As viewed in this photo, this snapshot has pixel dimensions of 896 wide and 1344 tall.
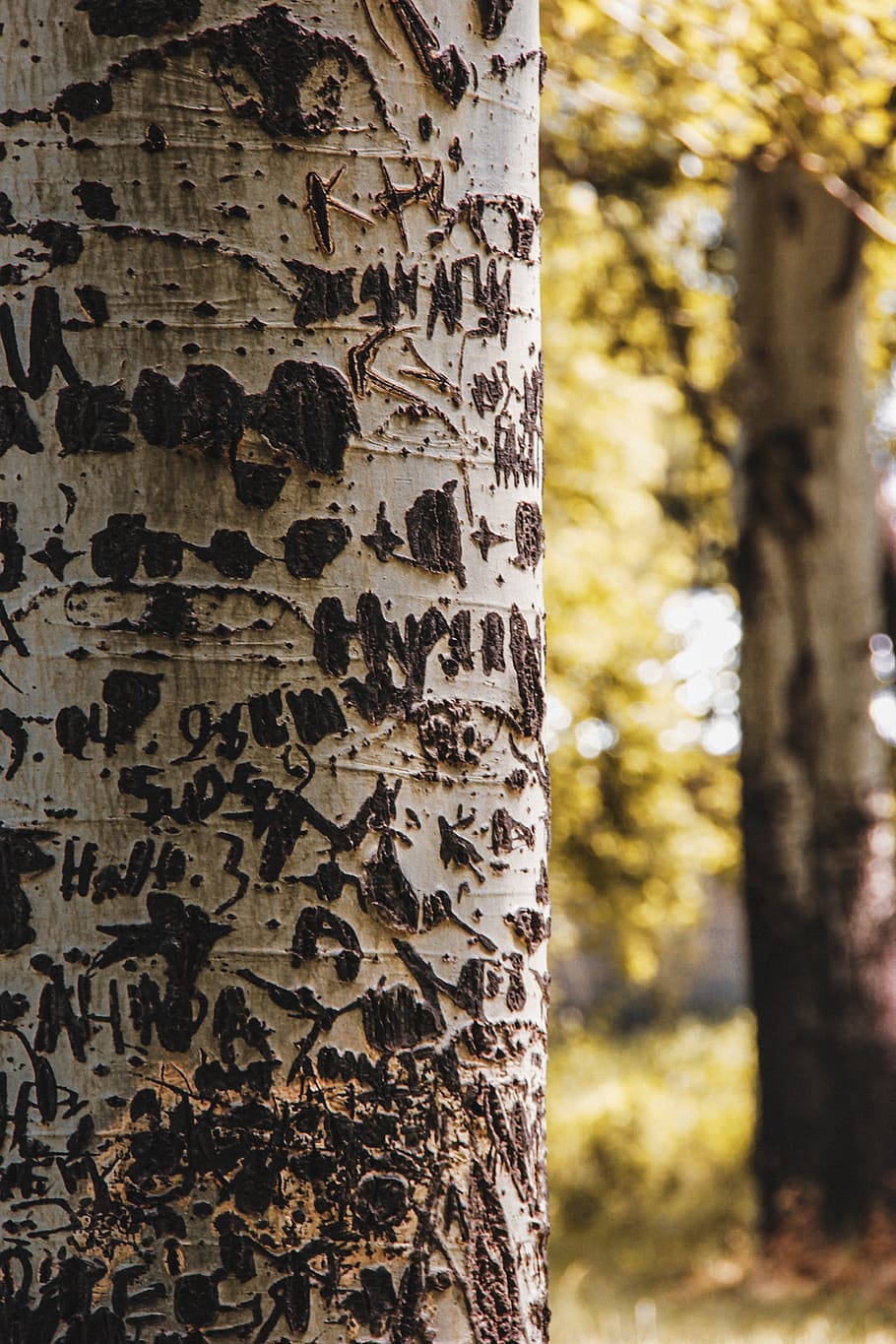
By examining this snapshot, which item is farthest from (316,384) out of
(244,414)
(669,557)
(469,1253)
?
(669,557)

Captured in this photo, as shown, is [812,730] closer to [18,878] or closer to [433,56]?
[433,56]

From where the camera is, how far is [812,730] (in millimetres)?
6750

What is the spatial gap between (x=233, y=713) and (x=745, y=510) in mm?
6229

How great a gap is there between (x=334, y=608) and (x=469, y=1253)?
0.61 meters

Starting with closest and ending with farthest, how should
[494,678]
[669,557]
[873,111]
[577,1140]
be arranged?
1. [494,678]
2. [873,111]
3. [577,1140]
4. [669,557]

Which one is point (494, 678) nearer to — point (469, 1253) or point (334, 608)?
point (334, 608)

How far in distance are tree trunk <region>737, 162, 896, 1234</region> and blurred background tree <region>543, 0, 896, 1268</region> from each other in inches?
0.5

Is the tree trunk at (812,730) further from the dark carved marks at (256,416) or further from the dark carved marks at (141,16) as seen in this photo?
the dark carved marks at (141,16)

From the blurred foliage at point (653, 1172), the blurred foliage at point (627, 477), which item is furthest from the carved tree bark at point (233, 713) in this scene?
the blurred foliage at point (653, 1172)

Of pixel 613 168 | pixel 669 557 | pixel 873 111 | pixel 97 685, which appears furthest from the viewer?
pixel 669 557

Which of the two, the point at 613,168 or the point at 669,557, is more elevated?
the point at 613,168

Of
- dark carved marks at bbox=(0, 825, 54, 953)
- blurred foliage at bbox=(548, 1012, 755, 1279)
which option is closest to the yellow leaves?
dark carved marks at bbox=(0, 825, 54, 953)

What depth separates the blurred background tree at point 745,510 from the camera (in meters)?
4.61

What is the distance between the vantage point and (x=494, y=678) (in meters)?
1.27
